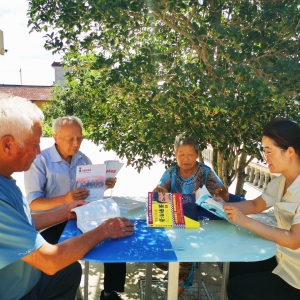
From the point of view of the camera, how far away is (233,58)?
8.25 feet

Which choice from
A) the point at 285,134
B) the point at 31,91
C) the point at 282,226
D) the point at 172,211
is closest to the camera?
the point at 285,134

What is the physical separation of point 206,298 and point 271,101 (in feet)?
6.35

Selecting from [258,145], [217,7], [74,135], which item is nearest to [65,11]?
[74,135]

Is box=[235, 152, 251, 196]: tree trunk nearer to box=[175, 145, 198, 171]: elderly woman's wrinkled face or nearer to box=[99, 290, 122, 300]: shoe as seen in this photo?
box=[175, 145, 198, 171]: elderly woman's wrinkled face

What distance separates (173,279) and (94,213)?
69 cm

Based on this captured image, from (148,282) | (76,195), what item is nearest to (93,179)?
(76,195)

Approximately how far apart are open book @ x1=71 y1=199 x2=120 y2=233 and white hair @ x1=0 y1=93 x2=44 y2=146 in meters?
0.77

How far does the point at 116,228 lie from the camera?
2.02 m

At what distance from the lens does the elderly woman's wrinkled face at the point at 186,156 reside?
3.16 metres

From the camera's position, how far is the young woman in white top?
77.9 inches

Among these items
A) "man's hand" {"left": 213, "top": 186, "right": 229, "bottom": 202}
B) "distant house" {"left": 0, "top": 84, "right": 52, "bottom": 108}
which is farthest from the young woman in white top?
"distant house" {"left": 0, "top": 84, "right": 52, "bottom": 108}

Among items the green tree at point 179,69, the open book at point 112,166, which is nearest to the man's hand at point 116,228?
the open book at point 112,166

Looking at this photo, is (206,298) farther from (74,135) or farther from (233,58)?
(233,58)

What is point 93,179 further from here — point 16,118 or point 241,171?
point 241,171
